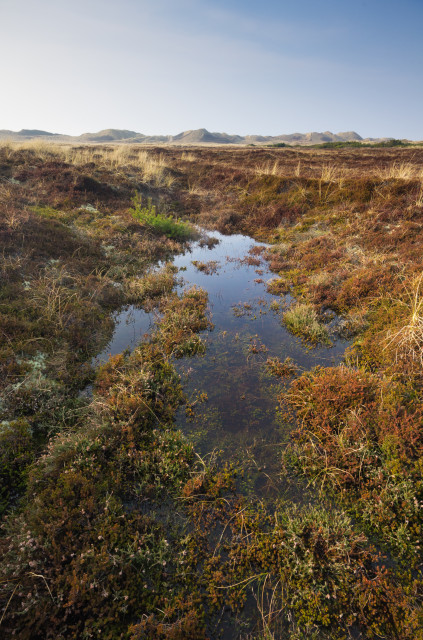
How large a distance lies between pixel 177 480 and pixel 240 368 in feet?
9.17

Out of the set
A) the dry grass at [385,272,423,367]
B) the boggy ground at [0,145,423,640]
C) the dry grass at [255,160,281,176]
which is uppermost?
the dry grass at [255,160,281,176]

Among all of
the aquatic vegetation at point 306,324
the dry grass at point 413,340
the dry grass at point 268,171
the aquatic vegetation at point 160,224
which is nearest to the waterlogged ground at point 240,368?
the aquatic vegetation at point 306,324

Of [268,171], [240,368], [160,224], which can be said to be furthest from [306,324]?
[268,171]

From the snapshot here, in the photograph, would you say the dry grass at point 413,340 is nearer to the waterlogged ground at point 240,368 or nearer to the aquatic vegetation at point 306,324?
the waterlogged ground at point 240,368

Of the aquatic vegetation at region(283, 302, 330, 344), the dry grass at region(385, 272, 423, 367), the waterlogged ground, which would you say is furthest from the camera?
the aquatic vegetation at region(283, 302, 330, 344)

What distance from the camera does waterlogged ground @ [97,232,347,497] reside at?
4.64m

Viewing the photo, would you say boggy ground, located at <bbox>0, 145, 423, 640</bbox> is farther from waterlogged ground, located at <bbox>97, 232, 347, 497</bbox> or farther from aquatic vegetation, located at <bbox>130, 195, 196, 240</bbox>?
aquatic vegetation, located at <bbox>130, 195, 196, 240</bbox>

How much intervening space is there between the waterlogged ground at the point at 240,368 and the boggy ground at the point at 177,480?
0.96 ft

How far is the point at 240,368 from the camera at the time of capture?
6.36m

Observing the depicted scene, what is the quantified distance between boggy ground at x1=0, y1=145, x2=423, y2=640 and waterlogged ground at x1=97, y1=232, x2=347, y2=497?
29 centimetres

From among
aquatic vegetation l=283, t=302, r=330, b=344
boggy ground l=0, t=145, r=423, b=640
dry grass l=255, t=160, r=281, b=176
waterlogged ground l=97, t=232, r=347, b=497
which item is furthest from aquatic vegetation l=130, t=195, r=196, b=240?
dry grass l=255, t=160, r=281, b=176

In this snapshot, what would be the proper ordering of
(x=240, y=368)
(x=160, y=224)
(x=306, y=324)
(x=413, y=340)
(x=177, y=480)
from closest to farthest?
1. (x=177, y=480)
2. (x=413, y=340)
3. (x=240, y=368)
4. (x=306, y=324)
5. (x=160, y=224)

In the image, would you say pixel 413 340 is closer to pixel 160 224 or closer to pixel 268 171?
pixel 160 224

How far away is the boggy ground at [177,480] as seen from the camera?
2.90 m
